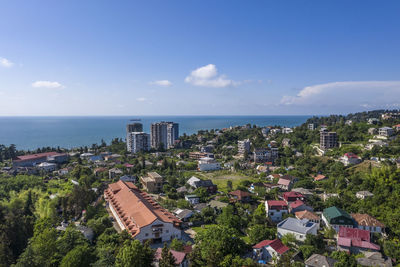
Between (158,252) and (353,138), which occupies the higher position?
(353,138)

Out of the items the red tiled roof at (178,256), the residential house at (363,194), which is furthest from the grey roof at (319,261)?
the residential house at (363,194)

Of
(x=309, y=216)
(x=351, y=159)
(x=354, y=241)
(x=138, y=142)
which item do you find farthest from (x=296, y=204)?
(x=138, y=142)

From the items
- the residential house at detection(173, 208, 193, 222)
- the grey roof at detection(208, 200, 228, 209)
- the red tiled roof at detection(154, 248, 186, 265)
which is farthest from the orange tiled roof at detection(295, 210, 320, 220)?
the red tiled roof at detection(154, 248, 186, 265)

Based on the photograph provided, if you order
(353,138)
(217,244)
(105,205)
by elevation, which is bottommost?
(105,205)

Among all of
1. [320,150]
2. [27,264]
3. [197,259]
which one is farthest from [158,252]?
[320,150]

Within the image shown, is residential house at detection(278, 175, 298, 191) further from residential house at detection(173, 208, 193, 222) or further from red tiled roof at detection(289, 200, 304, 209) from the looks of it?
residential house at detection(173, 208, 193, 222)

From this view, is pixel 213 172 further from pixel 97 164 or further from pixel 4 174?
pixel 4 174
